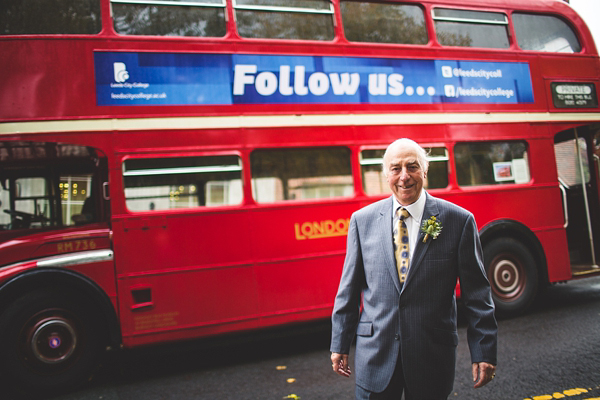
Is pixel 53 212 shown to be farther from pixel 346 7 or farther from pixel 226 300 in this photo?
pixel 346 7

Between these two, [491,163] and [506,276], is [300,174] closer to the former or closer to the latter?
[491,163]

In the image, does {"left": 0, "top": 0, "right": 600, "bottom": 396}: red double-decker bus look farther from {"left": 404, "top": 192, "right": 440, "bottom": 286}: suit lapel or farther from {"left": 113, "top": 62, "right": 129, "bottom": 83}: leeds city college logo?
{"left": 404, "top": 192, "right": 440, "bottom": 286}: suit lapel

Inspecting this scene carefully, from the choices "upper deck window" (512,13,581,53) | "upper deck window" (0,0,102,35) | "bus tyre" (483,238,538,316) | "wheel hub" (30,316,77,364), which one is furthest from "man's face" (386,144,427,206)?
"upper deck window" (512,13,581,53)

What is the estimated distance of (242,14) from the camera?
4.97 metres

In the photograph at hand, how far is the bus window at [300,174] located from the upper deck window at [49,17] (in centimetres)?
221

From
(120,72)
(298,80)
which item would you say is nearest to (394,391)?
(298,80)

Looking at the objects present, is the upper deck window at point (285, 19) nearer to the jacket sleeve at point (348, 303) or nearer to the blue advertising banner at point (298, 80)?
the blue advertising banner at point (298, 80)

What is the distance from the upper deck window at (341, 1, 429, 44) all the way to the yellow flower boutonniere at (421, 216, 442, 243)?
3930mm

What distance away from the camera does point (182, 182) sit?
4664 mm

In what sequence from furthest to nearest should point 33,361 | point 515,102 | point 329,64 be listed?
point 515,102, point 329,64, point 33,361

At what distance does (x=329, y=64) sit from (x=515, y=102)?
2.76 meters

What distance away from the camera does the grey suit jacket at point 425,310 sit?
1.95m

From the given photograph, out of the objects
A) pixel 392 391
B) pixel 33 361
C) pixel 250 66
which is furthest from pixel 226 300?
pixel 392 391

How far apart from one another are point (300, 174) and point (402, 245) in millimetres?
3100
